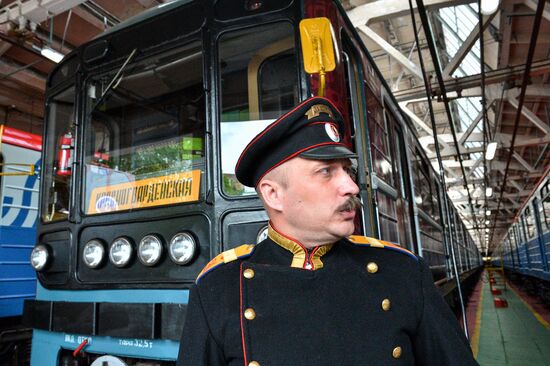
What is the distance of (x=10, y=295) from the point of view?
4008mm

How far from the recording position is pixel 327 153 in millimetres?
1195

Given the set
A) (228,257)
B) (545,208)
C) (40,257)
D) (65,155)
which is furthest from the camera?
(545,208)

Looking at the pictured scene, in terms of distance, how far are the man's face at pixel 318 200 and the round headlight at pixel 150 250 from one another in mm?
1121

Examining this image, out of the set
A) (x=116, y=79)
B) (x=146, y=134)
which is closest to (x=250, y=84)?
(x=146, y=134)

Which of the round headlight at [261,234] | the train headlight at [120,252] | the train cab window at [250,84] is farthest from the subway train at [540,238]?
the train headlight at [120,252]

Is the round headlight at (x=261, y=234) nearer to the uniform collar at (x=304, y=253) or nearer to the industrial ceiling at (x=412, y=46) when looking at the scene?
the uniform collar at (x=304, y=253)

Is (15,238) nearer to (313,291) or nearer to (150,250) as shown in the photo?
(150,250)

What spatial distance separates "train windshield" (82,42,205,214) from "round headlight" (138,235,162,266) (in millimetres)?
221

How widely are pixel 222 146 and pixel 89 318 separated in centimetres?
114

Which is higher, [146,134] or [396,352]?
[146,134]

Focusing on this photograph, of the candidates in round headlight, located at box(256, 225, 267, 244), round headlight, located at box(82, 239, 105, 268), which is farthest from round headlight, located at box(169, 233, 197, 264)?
round headlight, located at box(82, 239, 105, 268)

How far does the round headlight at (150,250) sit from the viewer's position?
213 cm

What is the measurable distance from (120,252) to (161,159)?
1.81 ft

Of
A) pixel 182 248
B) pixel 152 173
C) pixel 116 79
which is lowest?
pixel 182 248
